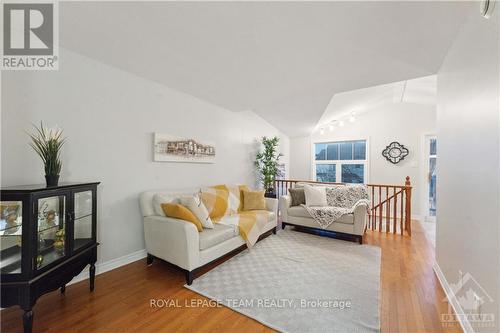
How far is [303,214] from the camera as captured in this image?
144 inches

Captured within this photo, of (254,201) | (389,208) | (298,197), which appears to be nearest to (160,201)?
(254,201)

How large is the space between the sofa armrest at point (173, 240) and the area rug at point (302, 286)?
28 cm

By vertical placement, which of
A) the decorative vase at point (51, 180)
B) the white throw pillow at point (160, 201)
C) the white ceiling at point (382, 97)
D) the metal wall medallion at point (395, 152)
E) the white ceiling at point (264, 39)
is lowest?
the white throw pillow at point (160, 201)

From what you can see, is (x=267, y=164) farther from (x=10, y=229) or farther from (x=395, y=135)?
(x=10, y=229)

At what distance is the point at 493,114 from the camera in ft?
3.88

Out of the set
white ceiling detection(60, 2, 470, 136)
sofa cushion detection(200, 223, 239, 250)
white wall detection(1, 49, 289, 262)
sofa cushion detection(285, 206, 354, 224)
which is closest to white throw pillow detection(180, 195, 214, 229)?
sofa cushion detection(200, 223, 239, 250)

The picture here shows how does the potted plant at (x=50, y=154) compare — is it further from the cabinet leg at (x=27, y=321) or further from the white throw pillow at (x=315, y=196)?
the white throw pillow at (x=315, y=196)

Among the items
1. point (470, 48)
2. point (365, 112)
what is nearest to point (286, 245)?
point (470, 48)

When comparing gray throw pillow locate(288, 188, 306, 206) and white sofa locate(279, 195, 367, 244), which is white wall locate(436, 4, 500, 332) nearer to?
white sofa locate(279, 195, 367, 244)

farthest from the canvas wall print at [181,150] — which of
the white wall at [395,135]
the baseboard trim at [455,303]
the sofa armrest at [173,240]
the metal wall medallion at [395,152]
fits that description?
the metal wall medallion at [395,152]

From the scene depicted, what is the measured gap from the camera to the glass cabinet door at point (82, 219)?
1.77m

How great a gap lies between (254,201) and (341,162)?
11.8 ft

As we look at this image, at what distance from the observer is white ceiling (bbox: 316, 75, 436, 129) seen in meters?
3.70

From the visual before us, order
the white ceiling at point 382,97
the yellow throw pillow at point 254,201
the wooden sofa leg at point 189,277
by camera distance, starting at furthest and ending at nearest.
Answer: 1. the white ceiling at point 382,97
2. the yellow throw pillow at point 254,201
3. the wooden sofa leg at point 189,277
